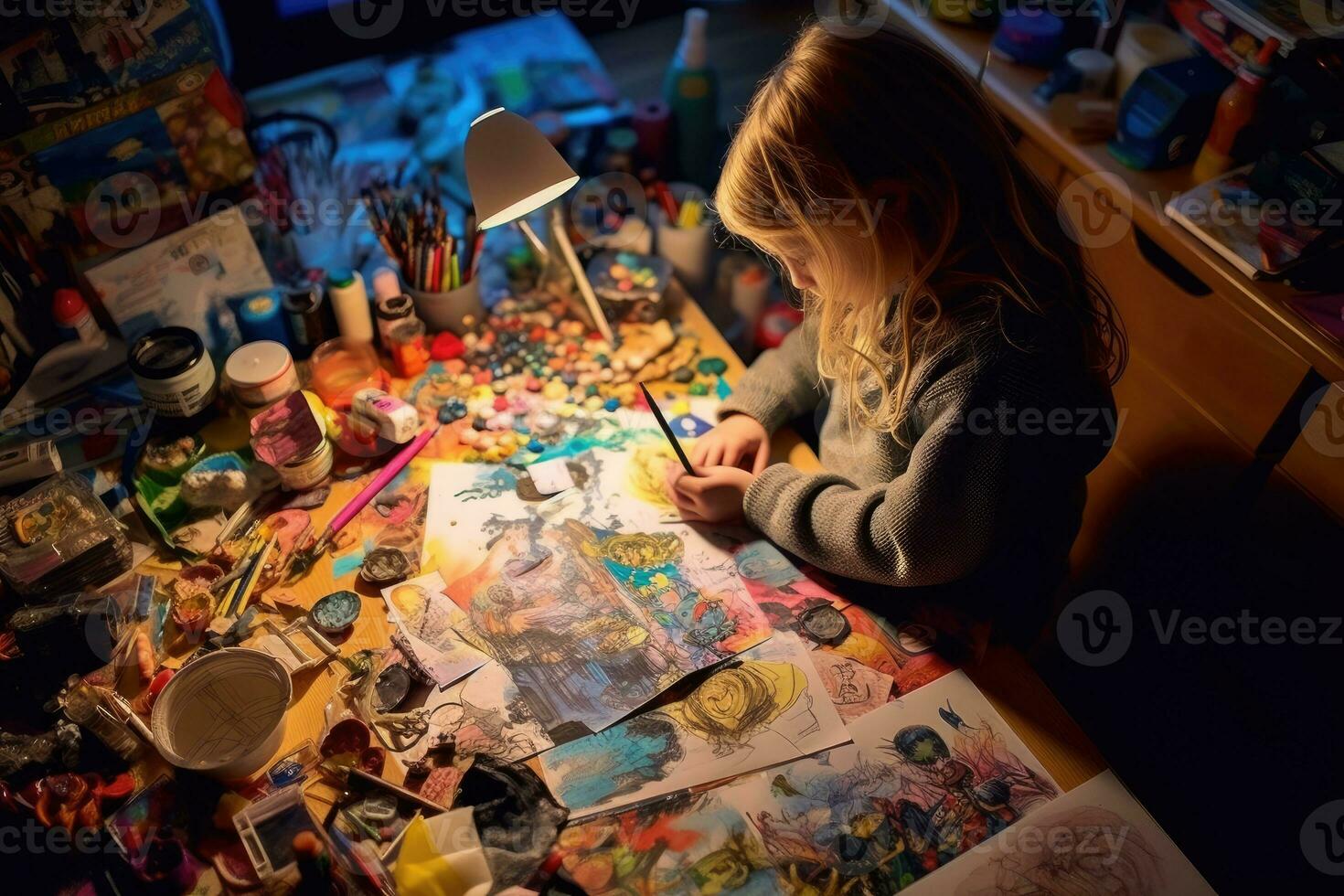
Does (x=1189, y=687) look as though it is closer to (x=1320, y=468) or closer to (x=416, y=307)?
(x=1320, y=468)

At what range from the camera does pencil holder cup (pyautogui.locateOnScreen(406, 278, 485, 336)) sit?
3.99 feet

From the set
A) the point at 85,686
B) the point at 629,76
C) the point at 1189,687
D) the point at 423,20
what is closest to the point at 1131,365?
the point at 1189,687

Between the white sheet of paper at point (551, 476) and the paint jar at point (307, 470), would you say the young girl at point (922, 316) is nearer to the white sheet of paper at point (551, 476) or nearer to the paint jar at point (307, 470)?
the white sheet of paper at point (551, 476)

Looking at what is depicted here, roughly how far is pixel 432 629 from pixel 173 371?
0.41 meters

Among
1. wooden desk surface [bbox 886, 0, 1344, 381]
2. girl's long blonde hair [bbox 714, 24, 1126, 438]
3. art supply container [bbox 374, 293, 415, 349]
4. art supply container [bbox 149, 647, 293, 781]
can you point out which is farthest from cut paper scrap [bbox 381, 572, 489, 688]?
wooden desk surface [bbox 886, 0, 1344, 381]

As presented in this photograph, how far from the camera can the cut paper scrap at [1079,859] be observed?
0.79m

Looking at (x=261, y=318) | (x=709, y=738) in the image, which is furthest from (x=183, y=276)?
(x=709, y=738)

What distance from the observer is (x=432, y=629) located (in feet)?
3.07

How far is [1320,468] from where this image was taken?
1.30 m

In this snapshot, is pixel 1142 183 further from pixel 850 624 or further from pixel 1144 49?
pixel 850 624

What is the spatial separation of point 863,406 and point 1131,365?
2.49ft

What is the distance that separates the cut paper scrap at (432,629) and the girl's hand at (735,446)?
33 centimetres

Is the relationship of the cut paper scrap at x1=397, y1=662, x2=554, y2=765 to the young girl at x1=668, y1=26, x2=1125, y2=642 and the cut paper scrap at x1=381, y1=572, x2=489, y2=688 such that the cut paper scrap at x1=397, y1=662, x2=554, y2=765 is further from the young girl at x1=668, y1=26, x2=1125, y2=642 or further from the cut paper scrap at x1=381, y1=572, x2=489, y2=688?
the young girl at x1=668, y1=26, x2=1125, y2=642

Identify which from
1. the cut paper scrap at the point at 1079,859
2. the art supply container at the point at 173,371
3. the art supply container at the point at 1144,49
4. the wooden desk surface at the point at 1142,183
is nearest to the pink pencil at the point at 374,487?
the art supply container at the point at 173,371
